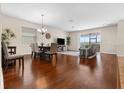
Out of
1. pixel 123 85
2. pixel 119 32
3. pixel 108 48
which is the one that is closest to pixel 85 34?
pixel 108 48

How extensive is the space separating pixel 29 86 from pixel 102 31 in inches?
360

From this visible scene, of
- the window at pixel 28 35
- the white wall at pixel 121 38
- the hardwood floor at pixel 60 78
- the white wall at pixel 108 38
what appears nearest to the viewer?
the hardwood floor at pixel 60 78

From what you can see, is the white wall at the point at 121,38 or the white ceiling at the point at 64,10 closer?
the white ceiling at the point at 64,10

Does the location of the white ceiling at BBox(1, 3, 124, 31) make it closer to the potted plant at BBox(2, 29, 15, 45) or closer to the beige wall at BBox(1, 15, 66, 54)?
the beige wall at BBox(1, 15, 66, 54)

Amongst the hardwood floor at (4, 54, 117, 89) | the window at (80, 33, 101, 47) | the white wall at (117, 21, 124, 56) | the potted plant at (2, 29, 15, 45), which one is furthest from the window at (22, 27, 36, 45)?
the white wall at (117, 21, 124, 56)

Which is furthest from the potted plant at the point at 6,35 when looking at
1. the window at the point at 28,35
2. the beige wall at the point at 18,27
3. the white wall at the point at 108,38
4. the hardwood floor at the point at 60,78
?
the white wall at the point at 108,38

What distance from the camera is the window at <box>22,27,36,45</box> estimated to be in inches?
297

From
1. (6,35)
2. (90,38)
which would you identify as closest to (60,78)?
(6,35)

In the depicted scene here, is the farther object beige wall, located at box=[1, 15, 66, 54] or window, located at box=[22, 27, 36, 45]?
window, located at box=[22, 27, 36, 45]

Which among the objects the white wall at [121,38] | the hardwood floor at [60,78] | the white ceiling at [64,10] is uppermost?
the white ceiling at [64,10]

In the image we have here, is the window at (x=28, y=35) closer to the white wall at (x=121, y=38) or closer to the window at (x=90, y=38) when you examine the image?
the window at (x=90, y=38)

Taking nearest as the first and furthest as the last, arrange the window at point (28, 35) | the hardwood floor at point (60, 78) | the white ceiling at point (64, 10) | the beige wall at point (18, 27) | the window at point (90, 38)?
the hardwood floor at point (60, 78), the white ceiling at point (64, 10), the beige wall at point (18, 27), the window at point (28, 35), the window at point (90, 38)

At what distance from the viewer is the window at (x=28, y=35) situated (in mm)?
7538

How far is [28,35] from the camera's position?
7914 mm
